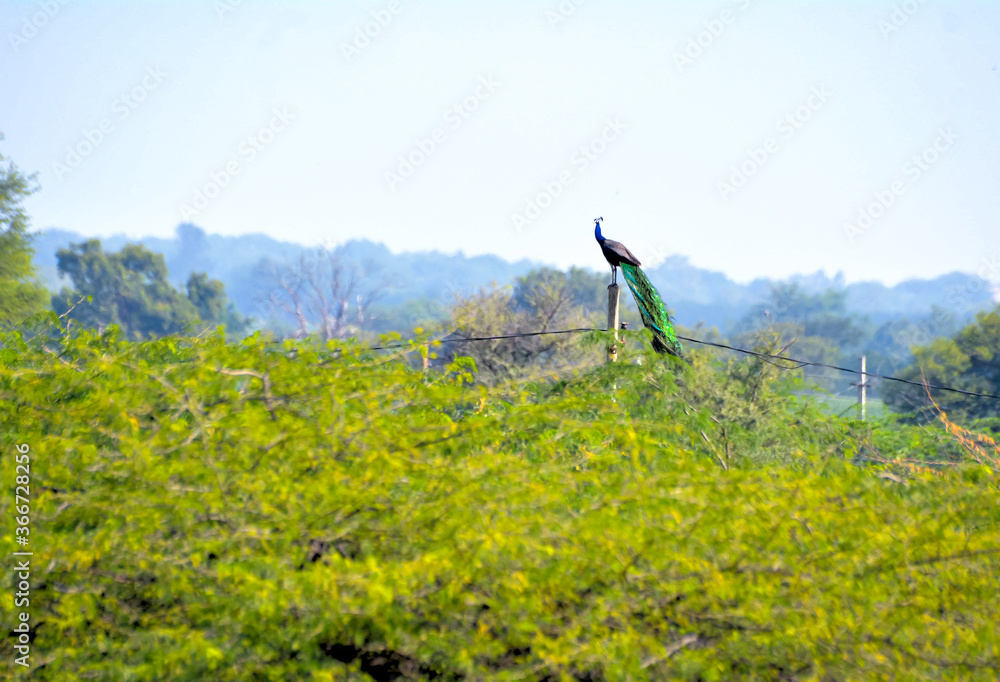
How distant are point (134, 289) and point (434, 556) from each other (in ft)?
229

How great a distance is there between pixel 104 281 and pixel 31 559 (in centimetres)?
6908

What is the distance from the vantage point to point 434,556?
168 inches

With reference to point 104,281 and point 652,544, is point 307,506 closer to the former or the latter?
point 652,544

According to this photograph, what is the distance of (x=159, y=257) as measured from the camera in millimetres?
70438

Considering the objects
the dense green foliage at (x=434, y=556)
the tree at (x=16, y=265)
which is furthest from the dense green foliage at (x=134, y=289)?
the dense green foliage at (x=434, y=556)

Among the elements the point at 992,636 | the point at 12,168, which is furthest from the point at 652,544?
the point at 12,168

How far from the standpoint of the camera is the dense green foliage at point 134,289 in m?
67.4

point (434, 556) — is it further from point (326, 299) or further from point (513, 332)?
point (326, 299)

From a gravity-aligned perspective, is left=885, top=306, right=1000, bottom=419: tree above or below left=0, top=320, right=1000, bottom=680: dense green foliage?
below

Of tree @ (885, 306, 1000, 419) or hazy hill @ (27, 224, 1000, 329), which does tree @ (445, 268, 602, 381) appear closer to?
tree @ (885, 306, 1000, 419)

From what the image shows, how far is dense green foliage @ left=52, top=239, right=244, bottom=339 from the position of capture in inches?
2653

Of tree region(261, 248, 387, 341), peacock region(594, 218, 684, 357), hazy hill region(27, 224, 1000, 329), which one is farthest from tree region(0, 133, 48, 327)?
hazy hill region(27, 224, 1000, 329)

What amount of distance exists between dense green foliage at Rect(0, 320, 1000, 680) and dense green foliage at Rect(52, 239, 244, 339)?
63591mm

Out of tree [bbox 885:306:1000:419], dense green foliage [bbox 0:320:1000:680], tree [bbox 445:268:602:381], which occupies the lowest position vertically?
tree [bbox 885:306:1000:419]
